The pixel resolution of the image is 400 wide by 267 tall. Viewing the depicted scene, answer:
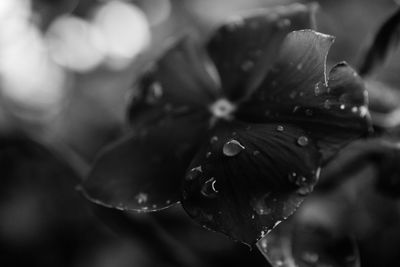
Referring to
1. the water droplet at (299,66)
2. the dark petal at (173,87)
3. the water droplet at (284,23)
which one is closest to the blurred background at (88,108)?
the dark petal at (173,87)

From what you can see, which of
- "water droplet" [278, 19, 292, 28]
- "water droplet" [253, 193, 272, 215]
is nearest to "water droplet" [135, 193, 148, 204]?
"water droplet" [253, 193, 272, 215]

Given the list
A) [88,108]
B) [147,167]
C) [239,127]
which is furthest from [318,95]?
[88,108]

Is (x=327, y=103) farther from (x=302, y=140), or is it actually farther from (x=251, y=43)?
(x=251, y=43)

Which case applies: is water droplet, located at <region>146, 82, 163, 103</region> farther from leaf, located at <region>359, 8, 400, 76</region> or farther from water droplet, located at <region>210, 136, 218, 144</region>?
leaf, located at <region>359, 8, 400, 76</region>

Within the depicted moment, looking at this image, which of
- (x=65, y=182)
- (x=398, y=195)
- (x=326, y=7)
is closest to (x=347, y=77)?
(x=398, y=195)

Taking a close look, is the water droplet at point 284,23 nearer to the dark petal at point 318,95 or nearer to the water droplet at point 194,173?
the dark petal at point 318,95

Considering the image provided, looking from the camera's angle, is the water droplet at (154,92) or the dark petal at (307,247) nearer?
the dark petal at (307,247)

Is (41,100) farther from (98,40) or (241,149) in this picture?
(241,149)
